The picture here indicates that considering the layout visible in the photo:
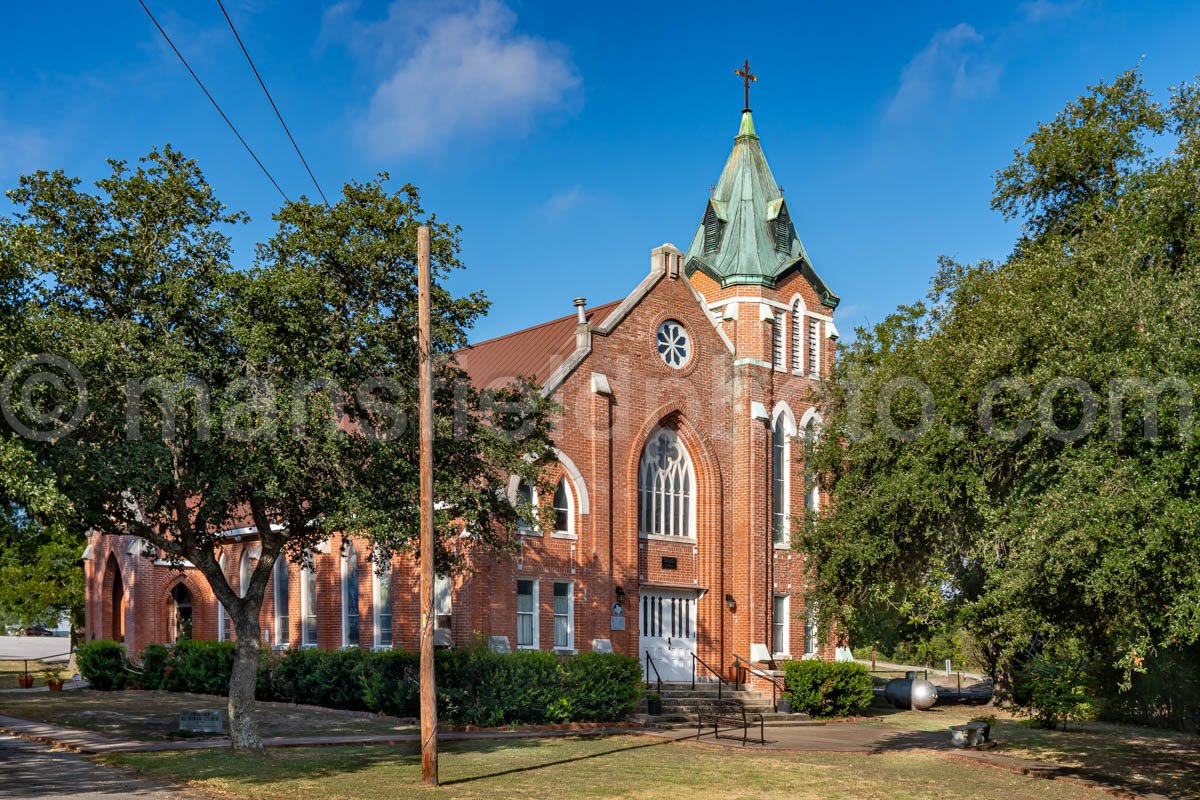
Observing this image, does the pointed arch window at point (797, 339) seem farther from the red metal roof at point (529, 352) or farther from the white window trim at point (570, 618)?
the white window trim at point (570, 618)

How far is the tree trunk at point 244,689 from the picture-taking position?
19.2 meters

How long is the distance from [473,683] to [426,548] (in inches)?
324

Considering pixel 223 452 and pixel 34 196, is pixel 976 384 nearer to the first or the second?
pixel 223 452

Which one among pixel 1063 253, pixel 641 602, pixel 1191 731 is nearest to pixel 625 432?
pixel 641 602

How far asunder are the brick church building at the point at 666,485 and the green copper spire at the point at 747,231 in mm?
51

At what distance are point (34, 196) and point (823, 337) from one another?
2190cm

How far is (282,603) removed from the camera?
3366 centimetres

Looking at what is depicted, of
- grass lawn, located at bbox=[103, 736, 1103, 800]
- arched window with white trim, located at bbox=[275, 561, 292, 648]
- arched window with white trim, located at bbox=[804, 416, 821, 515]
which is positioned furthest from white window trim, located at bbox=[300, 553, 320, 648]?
arched window with white trim, located at bbox=[804, 416, 821, 515]

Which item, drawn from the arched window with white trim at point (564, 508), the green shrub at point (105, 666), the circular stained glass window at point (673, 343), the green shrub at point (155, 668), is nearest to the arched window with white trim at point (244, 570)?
the green shrub at point (155, 668)

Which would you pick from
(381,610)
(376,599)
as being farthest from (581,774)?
(376,599)

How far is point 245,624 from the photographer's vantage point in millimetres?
19594

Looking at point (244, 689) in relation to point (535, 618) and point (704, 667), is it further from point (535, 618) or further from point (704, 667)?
point (704, 667)

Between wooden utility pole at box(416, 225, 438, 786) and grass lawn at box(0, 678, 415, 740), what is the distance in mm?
6441

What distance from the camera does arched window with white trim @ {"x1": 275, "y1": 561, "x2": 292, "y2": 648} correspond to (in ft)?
110
